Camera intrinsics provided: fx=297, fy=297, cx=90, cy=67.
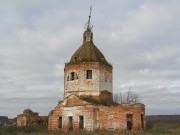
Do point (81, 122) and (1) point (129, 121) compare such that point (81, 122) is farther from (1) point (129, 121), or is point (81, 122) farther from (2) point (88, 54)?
(2) point (88, 54)

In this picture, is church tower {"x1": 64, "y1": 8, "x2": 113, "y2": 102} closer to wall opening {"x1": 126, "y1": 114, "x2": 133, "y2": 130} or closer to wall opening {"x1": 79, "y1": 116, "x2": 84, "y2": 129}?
wall opening {"x1": 79, "y1": 116, "x2": 84, "y2": 129}

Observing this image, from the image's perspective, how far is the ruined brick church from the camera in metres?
22.8

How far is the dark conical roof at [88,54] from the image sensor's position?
2568 cm

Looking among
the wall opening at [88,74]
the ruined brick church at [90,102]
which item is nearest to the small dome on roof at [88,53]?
the ruined brick church at [90,102]

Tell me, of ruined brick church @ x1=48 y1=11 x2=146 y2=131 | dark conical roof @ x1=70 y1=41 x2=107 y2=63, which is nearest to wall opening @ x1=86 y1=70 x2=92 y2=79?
ruined brick church @ x1=48 y1=11 x2=146 y2=131

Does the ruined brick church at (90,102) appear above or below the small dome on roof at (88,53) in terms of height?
below

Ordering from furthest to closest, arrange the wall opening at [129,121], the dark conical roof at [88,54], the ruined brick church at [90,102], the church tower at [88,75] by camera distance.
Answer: the dark conical roof at [88,54]
the church tower at [88,75]
the wall opening at [129,121]
the ruined brick church at [90,102]

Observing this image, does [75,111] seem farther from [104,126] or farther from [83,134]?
[83,134]

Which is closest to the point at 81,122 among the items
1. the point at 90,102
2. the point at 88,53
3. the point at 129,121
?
the point at 90,102

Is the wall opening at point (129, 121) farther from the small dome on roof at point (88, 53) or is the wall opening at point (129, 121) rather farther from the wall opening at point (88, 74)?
the small dome on roof at point (88, 53)

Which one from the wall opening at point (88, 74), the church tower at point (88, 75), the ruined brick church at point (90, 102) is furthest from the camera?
the wall opening at point (88, 74)

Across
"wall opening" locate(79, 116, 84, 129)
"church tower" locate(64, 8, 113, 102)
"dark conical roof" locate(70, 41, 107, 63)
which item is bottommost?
"wall opening" locate(79, 116, 84, 129)

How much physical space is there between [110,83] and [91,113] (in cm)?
452

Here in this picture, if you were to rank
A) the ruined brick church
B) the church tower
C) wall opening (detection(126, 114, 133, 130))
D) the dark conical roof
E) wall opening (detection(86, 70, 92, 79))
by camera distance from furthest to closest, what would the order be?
the dark conical roof < wall opening (detection(86, 70, 92, 79)) < the church tower < wall opening (detection(126, 114, 133, 130)) < the ruined brick church
